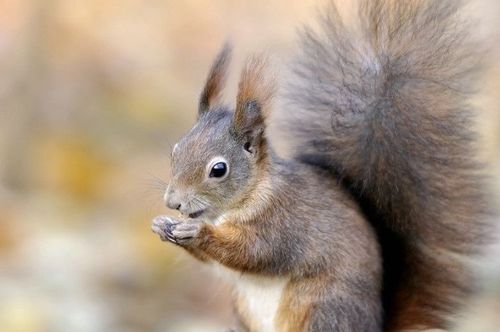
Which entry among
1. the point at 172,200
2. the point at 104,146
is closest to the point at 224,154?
the point at 172,200

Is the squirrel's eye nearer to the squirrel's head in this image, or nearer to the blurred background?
the squirrel's head

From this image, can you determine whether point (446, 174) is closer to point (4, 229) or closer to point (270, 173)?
point (270, 173)

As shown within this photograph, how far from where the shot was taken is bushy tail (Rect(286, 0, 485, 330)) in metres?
2.03

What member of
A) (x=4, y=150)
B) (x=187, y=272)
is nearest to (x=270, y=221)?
(x=187, y=272)

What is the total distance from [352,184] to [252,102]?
0.27 meters

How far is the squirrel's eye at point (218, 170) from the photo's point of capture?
1.98 m

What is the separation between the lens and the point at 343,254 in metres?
2.04

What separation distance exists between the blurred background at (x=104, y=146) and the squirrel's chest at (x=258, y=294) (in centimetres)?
95

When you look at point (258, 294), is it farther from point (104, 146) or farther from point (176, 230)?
point (104, 146)

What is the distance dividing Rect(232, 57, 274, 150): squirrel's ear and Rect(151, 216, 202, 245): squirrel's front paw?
0.56ft

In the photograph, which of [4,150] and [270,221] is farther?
[4,150]

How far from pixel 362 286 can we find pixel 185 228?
326 mm

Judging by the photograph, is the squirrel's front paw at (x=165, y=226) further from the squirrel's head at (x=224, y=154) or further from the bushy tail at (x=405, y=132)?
the bushy tail at (x=405, y=132)

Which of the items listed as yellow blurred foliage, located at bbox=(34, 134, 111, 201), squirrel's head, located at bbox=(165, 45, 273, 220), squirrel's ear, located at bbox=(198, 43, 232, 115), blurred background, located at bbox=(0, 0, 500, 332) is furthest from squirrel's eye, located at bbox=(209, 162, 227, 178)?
yellow blurred foliage, located at bbox=(34, 134, 111, 201)
